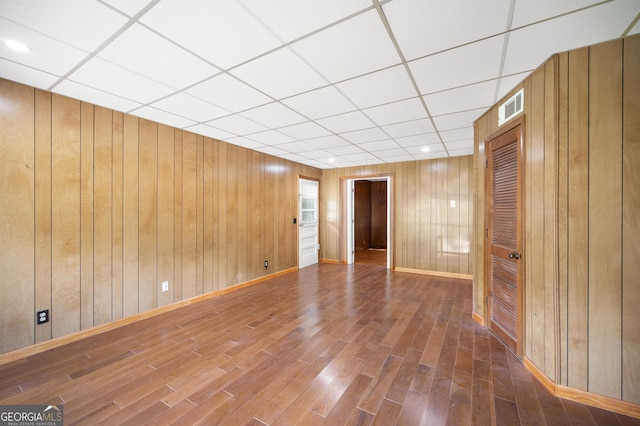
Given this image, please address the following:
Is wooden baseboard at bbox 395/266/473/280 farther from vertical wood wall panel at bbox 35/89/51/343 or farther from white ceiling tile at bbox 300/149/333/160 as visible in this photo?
vertical wood wall panel at bbox 35/89/51/343

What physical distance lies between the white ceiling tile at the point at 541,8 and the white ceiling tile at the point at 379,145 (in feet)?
8.63

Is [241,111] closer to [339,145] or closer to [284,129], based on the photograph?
[284,129]

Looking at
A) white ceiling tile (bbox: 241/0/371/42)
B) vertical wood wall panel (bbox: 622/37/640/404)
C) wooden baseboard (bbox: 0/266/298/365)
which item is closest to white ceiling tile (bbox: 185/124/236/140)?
white ceiling tile (bbox: 241/0/371/42)

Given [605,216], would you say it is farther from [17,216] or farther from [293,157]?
[17,216]

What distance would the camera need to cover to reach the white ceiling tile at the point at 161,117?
2.88m

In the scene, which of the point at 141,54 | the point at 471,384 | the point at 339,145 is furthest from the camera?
the point at 339,145

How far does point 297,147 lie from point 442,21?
10.6 ft

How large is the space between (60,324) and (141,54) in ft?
9.15

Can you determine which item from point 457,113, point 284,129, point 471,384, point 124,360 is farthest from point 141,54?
point 471,384

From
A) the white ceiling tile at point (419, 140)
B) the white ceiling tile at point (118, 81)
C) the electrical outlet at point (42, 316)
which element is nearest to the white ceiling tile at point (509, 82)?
the white ceiling tile at point (419, 140)

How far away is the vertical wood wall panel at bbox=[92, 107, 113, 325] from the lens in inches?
109

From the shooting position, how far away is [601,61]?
1.71 m

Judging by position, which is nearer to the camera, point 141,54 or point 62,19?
point 62,19

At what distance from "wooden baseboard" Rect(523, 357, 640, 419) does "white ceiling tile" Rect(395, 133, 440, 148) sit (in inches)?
122
